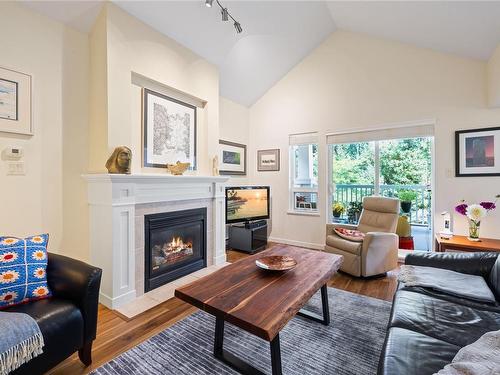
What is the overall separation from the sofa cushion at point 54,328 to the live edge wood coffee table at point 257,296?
0.63 meters

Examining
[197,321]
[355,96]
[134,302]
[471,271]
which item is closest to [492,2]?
[355,96]

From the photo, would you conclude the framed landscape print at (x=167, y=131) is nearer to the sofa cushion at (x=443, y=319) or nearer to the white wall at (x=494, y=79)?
the sofa cushion at (x=443, y=319)

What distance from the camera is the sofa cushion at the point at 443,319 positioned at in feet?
4.12

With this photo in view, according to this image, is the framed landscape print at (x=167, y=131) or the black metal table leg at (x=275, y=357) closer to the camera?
the black metal table leg at (x=275, y=357)

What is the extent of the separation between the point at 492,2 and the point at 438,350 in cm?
293

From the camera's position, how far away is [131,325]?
6.72ft

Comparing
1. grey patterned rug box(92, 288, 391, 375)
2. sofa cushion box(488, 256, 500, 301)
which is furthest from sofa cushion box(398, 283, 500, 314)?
grey patterned rug box(92, 288, 391, 375)

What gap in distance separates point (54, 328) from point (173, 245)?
1610 millimetres

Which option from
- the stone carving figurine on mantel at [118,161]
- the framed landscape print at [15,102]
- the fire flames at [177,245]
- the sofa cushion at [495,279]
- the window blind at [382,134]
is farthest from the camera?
the window blind at [382,134]

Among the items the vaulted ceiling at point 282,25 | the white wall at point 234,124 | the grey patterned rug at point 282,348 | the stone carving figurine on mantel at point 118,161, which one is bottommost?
the grey patterned rug at point 282,348

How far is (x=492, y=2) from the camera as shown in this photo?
2.20 metres

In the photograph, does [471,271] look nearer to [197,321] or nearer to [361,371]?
[361,371]

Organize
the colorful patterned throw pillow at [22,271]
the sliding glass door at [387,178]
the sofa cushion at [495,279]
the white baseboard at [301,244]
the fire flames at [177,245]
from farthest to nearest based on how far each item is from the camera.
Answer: the white baseboard at [301,244] → the sliding glass door at [387,178] → the fire flames at [177,245] → the sofa cushion at [495,279] → the colorful patterned throw pillow at [22,271]

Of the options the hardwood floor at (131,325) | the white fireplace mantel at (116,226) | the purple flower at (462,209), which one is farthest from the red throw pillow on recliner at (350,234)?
the white fireplace mantel at (116,226)
